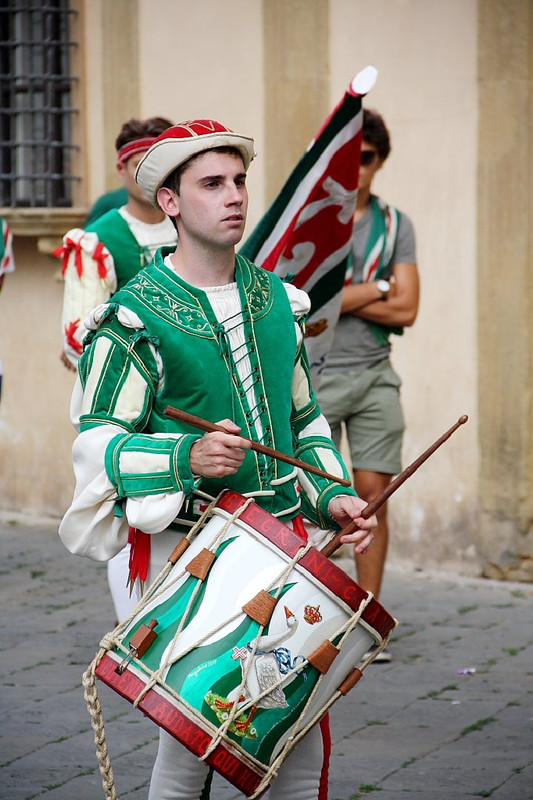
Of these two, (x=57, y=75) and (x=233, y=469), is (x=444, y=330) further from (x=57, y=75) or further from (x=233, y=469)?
(x=233, y=469)

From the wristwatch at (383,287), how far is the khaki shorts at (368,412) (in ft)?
1.05

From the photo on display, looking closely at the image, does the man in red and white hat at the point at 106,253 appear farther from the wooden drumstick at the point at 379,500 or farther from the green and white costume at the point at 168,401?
the wooden drumstick at the point at 379,500

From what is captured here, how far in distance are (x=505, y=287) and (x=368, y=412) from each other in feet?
4.17

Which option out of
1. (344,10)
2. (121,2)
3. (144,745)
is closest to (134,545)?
(144,745)

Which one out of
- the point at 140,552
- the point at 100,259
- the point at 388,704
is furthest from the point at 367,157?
the point at 140,552

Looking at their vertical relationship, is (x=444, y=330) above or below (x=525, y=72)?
below

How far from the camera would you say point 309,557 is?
3080mm

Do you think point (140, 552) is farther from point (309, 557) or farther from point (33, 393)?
point (33, 393)

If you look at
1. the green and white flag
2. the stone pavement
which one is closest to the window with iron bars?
the stone pavement

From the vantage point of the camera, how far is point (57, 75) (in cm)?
886

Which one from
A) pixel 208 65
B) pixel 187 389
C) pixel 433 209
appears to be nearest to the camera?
pixel 187 389

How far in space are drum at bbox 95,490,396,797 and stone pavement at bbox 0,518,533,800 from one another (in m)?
1.38

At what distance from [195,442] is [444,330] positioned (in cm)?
434

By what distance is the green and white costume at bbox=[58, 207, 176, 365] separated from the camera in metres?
5.60
